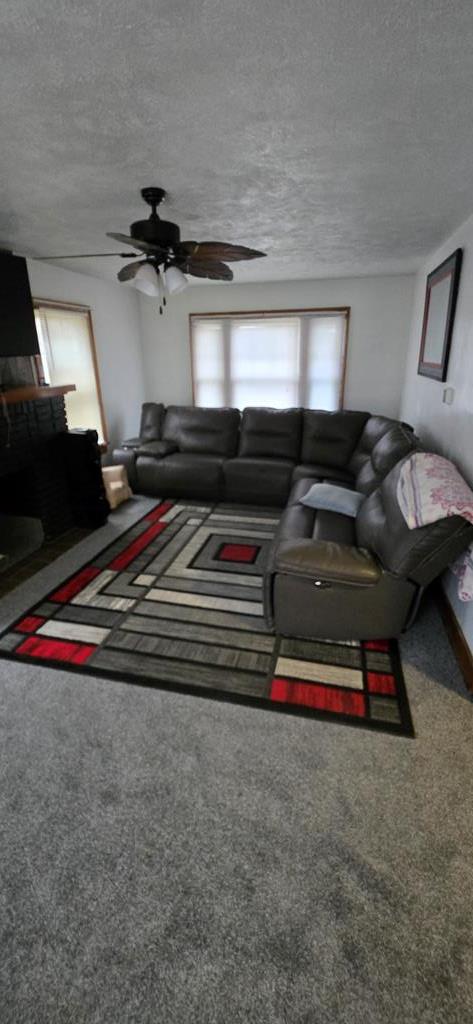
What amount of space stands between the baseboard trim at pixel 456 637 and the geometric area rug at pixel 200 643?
0.99 feet

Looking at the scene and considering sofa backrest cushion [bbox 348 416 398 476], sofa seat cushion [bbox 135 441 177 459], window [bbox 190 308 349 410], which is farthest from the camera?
window [bbox 190 308 349 410]

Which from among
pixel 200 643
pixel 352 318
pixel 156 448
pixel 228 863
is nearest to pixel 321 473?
pixel 156 448

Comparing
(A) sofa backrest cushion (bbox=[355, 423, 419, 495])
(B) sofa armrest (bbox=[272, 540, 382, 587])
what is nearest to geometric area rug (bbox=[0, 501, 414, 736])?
(B) sofa armrest (bbox=[272, 540, 382, 587])

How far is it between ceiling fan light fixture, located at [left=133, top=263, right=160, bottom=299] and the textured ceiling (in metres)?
0.35

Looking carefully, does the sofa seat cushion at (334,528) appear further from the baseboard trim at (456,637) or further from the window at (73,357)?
the window at (73,357)

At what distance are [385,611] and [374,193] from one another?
2133mm

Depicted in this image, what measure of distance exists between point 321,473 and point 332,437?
0.54 metres

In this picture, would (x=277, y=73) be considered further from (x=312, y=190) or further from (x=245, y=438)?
(x=245, y=438)

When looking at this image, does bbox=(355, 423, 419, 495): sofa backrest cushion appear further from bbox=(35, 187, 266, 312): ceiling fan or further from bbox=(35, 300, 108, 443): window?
bbox=(35, 300, 108, 443): window

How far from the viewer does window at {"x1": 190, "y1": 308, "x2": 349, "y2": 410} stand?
507 cm

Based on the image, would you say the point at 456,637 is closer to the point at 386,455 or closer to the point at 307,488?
the point at 386,455

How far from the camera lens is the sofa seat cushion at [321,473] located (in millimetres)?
3994

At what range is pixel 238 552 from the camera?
3.37 m

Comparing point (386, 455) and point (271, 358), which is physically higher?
point (271, 358)
